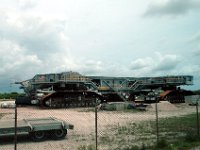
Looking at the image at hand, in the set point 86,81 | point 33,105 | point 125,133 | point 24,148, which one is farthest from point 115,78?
point 24,148

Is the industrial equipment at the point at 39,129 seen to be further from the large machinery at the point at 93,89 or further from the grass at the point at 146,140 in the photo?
the large machinery at the point at 93,89

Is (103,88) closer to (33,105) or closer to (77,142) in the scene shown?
(33,105)

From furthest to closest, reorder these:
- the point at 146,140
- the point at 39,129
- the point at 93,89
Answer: the point at 93,89 < the point at 39,129 < the point at 146,140

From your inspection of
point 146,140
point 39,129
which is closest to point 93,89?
point 39,129

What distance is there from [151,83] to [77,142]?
140ft

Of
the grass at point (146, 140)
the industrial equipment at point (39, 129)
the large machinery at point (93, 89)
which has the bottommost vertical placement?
the grass at point (146, 140)

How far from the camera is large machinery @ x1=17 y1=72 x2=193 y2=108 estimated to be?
46125mm

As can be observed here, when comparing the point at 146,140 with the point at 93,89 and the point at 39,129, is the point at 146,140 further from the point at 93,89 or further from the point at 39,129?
the point at 93,89

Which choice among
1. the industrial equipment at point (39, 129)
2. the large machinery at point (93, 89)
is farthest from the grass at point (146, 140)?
the large machinery at point (93, 89)

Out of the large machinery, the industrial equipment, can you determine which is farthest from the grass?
the large machinery

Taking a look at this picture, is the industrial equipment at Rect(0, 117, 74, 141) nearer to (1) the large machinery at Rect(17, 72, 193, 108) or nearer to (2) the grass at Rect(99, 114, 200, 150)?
(2) the grass at Rect(99, 114, 200, 150)

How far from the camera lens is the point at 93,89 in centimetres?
5031

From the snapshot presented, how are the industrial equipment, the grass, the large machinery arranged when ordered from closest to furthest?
1. the grass
2. the industrial equipment
3. the large machinery

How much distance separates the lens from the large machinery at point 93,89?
46125 mm
